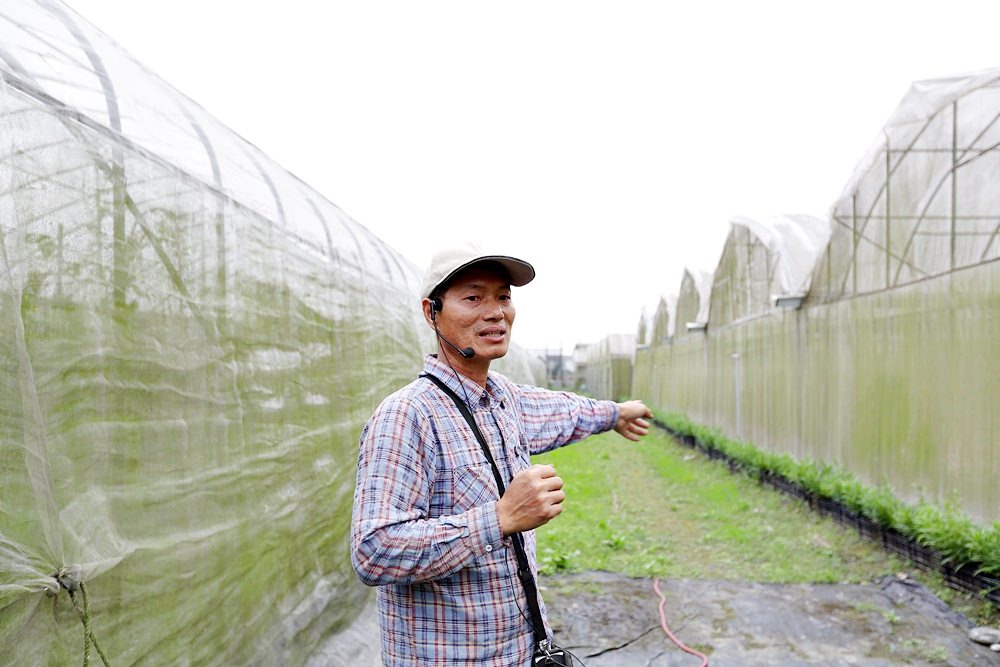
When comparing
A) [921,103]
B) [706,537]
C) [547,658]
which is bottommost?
[706,537]

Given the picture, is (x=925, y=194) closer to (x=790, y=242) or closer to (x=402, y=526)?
(x=790, y=242)

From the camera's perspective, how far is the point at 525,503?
1.62m

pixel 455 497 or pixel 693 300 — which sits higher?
pixel 693 300

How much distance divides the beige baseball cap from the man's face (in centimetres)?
4

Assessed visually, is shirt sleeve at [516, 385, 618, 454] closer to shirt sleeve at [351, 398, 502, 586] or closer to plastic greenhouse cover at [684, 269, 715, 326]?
shirt sleeve at [351, 398, 502, 586]

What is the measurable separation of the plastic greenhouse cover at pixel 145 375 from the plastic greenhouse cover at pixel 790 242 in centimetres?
776

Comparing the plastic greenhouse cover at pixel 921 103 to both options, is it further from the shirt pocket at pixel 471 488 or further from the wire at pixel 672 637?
the shirt pocket at pixel 471 488

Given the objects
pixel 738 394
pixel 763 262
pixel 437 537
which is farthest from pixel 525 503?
pixel 738 394

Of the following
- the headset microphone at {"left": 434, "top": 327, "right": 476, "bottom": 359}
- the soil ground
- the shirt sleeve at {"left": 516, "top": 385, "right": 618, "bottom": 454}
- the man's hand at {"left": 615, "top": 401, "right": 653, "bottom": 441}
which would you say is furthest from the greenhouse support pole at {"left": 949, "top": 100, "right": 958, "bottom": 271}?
the headset microphone at {"left": 434, "top": 327, "right": 476, "bottom": 359}

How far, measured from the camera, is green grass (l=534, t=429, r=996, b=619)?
623 centimetres

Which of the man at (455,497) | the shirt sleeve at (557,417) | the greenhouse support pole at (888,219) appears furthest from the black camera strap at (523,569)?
the greenhouse support pole at (888,219)

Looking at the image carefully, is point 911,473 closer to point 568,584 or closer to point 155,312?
point 568,584

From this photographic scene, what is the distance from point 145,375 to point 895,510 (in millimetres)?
6103

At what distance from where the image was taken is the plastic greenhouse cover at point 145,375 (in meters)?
1.91
